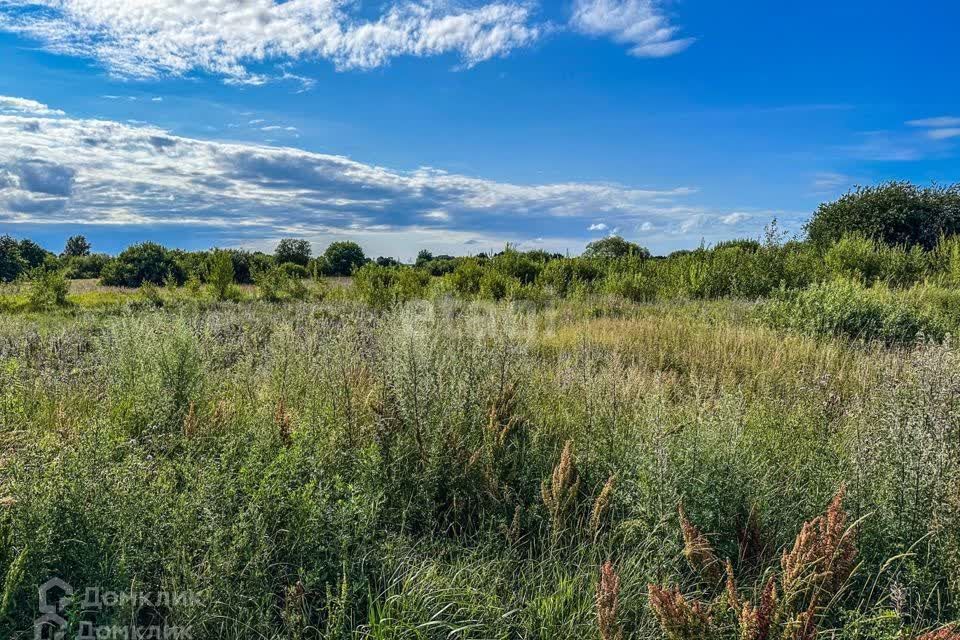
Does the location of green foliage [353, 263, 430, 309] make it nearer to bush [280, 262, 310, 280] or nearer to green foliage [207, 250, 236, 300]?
bush [280, 262, 310, 280]

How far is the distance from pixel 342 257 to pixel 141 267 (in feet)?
27.5

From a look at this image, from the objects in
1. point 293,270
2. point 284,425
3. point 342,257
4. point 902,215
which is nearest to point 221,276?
point 293,270

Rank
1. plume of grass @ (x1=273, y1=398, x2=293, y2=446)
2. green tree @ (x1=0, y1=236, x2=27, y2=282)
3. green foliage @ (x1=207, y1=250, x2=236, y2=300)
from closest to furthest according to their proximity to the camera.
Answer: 1. plume of grass @ (x1=273, y1=398, x2=293, y2=446)
2. green foliage @ (x1=207, y1=250, x2=236, y2=300)
3. green tree @ (x1=0, y1=236, x2=27, y2=282)

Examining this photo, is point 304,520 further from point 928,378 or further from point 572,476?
point 928,378

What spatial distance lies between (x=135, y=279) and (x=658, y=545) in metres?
24.7

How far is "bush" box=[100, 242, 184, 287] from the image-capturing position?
852 inches

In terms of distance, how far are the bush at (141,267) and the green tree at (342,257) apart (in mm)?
6439

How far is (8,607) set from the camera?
208 centimetres

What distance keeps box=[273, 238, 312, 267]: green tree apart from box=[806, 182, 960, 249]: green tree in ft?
74.4

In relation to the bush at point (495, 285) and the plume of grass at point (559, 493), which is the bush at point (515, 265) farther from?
the plume of grass at point (559, 493)

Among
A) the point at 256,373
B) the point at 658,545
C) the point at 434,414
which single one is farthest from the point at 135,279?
the point at 658,545

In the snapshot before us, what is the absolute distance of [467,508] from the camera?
11.0 ft

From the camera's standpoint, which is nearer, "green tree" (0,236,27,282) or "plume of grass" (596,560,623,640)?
"plume of grass" (596,560,623,640)

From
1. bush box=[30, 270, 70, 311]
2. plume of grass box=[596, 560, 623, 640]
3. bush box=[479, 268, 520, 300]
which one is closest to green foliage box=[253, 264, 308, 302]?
bush box=[30, 270, 70, 311]
